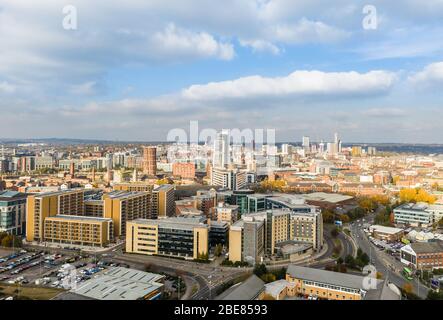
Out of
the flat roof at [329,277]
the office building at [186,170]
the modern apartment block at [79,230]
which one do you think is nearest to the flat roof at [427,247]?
the flat roof at [329,277]

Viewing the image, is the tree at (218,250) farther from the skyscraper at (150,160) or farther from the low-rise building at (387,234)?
the skyscraper at (150,160)

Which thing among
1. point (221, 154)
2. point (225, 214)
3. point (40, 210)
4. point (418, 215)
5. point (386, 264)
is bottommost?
point (386, 264)

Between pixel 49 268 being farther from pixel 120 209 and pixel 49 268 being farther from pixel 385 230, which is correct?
pixel 385 230

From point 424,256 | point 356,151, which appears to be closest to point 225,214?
point 424,256

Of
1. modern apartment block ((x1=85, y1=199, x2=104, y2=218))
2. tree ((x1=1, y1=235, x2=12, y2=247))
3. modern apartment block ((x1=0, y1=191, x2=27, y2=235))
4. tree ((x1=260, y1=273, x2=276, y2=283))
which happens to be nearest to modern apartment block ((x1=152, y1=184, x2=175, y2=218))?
modern apartment block ((x1=85, y1=199, x2=104, y2=218))

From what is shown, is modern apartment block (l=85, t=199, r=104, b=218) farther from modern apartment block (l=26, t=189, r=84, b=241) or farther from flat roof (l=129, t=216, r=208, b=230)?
flat roof (l=129, t=216, r=208, b=230)
